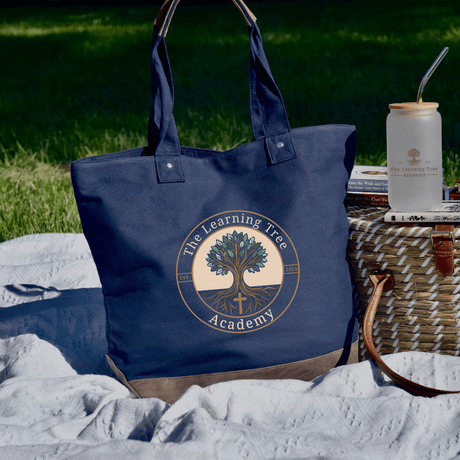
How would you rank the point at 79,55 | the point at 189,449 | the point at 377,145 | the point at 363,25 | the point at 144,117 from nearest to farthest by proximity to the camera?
the point at 189,449
the point at 377,145
the point at 144,117
the point at 79,55
the point at 363,25

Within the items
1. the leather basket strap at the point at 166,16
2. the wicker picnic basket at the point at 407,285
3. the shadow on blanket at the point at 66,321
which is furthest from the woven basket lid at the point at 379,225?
the shadow on blanket at the point at 66,321

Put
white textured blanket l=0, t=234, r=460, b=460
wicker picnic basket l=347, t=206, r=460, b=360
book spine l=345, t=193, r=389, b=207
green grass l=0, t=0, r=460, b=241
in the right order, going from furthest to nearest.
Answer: green grass l=0, t=0, r=460, b=241
book spine l=345, t=193, r=389, b=207
wicker picnic basket l=347, t=206, r=460, b=360
white textured blanket l=0, t=234, r=460, b=460

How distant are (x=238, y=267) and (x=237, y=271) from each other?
0.04ft

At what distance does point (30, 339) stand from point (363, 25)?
289 inches

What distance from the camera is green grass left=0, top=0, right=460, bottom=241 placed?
3908 mm

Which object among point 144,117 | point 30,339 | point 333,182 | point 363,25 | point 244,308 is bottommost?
point 30,339

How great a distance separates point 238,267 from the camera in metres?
1.64

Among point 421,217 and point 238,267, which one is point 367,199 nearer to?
point 421,217

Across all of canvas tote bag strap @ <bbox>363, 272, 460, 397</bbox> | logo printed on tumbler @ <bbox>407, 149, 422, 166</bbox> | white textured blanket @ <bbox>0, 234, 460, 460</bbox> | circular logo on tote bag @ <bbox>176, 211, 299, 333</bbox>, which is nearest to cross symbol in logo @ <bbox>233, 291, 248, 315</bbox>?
circular logo on tote bag @ <bbox>176, 211, 299, 333</bbox>

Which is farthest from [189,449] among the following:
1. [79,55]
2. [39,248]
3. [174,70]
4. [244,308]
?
[79,55]

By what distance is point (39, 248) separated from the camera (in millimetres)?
2635

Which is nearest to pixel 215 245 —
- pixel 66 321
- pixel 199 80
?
pixel 66 321

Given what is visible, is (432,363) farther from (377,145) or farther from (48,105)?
(48,105)

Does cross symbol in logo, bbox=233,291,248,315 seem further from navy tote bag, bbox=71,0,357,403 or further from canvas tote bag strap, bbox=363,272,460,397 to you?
canvas tote bag strap, bbox=363,272,460,397
